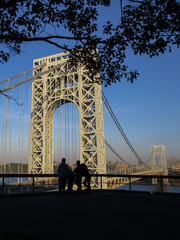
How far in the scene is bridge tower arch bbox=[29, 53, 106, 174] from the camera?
22078mm

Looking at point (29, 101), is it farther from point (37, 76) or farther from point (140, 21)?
point (140, 21)

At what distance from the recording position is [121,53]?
22.8 ft

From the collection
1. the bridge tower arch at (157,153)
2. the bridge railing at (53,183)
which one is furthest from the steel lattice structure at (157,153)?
the bridge railing at (53,183)

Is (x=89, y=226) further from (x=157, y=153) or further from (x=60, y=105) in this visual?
(x=157, y=153)

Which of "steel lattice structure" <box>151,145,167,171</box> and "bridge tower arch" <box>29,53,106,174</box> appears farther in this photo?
"steel lattice structure" <box>151,145,167,171</box>

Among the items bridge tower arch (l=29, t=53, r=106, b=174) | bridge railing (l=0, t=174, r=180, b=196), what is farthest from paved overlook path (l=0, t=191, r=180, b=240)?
bridge tower arch (l=29, t=53, r=106, b=174)

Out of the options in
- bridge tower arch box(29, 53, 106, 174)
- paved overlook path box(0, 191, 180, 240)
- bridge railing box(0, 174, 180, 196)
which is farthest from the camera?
bridge tower arch box(29, 53, 106, 174)

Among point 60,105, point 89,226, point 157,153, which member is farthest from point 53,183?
point 157,153

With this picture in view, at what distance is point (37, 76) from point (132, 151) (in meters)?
29.4

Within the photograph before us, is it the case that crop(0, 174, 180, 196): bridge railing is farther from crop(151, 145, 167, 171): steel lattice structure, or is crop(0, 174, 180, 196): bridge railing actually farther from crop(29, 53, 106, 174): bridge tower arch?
crop(151, 145, 167, 171): steel lattice structure

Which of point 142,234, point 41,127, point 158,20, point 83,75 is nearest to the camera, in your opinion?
point 142,234

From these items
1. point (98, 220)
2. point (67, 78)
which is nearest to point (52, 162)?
point (67, 78)

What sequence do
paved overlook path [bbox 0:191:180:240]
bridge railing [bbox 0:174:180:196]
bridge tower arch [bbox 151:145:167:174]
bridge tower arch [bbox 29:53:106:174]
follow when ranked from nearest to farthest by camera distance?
paved overlook path [bbox 0:191:180:240] → bridge railing [bbox 0:174:180:196] → bridge tower arch [bbox 29:53:106:174] → bridge tower arch [bbox 151:145:167:174]

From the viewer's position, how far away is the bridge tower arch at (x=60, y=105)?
22.1 metres
